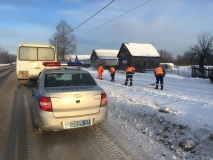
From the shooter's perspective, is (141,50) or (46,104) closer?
(46,104)

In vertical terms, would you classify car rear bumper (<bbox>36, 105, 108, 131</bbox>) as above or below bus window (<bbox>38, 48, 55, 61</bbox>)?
below

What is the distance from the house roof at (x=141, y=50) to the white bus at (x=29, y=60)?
1578 inches

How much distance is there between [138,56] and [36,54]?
134 feet

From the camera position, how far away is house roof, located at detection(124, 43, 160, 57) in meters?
56.3

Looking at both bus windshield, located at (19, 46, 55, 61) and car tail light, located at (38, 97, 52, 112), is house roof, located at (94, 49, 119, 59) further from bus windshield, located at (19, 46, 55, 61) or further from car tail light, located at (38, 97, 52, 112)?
car tail light, located at (38, 97, 52, 112)

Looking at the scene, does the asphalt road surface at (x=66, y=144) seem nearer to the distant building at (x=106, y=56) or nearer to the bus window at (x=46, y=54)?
the bus window at (x=46, y=54)

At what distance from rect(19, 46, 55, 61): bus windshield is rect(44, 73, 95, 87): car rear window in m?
10.5

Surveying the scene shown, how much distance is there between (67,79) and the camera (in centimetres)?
641

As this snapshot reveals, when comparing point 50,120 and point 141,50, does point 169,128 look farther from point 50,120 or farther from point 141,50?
point 141,50

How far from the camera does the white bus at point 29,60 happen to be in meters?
16.1

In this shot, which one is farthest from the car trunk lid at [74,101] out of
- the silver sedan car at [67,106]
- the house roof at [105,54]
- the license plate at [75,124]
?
the house roof at [105,54]

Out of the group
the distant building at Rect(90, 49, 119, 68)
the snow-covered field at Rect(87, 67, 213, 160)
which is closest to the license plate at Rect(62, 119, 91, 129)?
the snow-covered field at Rect(87, 67, 213, 160)

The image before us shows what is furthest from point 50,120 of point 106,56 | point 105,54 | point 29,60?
point 105,54

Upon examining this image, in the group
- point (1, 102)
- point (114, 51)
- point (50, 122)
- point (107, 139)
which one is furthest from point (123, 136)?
point (114, 51)
